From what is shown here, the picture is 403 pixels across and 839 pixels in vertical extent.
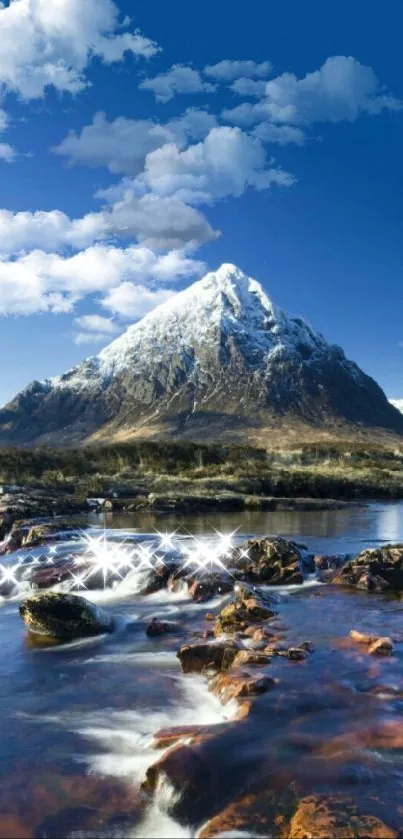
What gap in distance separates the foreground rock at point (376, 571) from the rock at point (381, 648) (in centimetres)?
775

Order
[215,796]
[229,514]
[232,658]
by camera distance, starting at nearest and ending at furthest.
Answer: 1. [215,796]
2. [232,658]
3. [229,514]

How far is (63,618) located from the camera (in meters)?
18.0

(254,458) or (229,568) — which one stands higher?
(254,458)

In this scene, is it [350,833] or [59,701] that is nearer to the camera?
[350,833]

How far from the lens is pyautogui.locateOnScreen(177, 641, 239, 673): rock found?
14263 mm

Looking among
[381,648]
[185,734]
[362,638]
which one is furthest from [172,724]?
[362,638]

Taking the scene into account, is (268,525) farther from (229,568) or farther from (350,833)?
(350,833)

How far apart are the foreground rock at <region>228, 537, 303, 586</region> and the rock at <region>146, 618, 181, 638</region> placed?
7.23 m

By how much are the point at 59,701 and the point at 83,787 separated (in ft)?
12.5

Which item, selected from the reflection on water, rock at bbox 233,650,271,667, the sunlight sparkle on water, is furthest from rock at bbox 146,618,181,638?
the reflection on water

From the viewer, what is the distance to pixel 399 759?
9.76 metres

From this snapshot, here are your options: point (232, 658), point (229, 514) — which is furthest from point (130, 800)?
point (229, 514)

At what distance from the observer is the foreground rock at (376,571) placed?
22984mm

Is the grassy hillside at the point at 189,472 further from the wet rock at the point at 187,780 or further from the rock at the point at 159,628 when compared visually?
the wet rock at the point at 187,780
